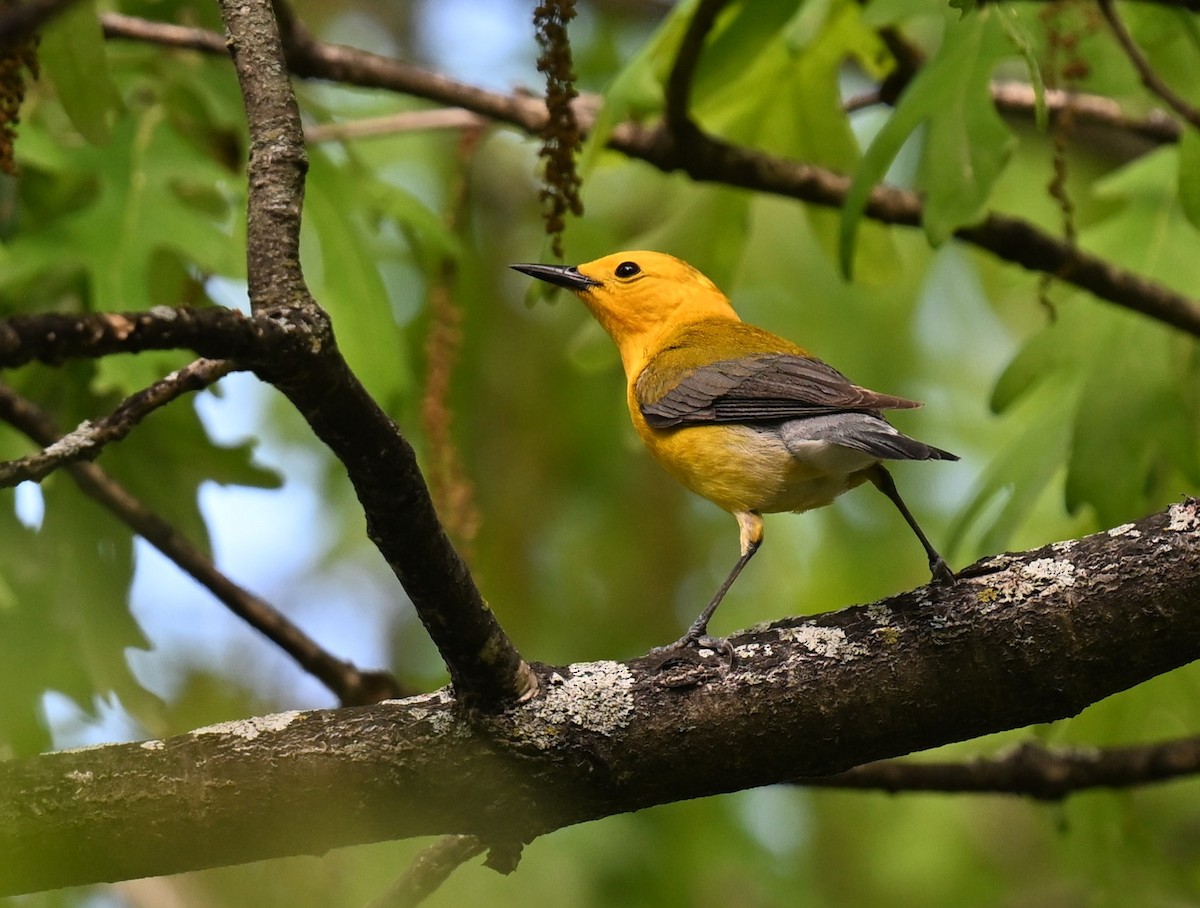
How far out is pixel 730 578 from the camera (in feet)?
12.8

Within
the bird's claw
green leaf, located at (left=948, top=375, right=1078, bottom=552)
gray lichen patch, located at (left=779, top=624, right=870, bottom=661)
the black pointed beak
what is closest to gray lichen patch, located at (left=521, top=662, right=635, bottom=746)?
gray lichen patch, located at (left=779, top=624, right=870, bottom=661)

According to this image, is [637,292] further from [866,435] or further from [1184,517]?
[1184,517]

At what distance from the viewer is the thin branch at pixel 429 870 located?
2896 mm

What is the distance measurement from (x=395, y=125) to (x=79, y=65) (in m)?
1.84

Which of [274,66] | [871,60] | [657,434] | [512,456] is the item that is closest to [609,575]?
[512,456]

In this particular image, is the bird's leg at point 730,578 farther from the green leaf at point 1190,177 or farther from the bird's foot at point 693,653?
the green leaf at point 1190,177

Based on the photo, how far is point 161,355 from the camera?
4.00 meters

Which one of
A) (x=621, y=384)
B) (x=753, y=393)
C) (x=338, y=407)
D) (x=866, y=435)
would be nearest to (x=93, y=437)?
(x=338, y=407)

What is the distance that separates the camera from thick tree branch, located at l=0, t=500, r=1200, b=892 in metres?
2.64

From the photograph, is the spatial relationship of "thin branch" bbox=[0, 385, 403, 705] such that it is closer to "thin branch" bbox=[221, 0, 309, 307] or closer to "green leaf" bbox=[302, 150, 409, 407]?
"green leaf" bbox=[302, 150, 409, 407]

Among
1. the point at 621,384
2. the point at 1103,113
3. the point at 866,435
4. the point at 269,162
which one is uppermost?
the point at 621,384

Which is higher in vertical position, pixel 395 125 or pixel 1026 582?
pixel 395 125

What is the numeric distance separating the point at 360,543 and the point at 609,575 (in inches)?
62.5

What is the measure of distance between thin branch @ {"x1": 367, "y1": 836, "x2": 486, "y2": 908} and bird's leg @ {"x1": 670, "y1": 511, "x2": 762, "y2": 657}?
24.6 inches
